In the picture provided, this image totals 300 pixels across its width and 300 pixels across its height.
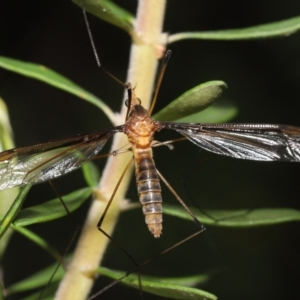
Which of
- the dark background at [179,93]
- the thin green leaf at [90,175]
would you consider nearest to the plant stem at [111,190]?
the thin green leaf at [90,175]

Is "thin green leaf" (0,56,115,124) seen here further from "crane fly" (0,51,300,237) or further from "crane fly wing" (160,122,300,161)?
"crane fly wing" (160,122,300,161)

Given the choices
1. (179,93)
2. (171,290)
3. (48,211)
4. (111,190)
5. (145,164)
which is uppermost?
(179,93)

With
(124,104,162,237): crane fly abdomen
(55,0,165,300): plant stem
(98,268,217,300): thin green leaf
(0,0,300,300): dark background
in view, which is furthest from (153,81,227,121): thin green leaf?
(0,0,300,300): dark background

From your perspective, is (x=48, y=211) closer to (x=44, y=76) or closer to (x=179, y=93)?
(x=44, y=76)

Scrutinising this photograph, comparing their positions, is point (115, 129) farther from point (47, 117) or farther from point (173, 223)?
point (47, 117)

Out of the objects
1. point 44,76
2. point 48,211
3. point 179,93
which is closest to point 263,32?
point 44,76

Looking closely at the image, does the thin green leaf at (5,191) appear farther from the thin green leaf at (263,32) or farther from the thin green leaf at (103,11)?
the thin green leaf at (263,32)
